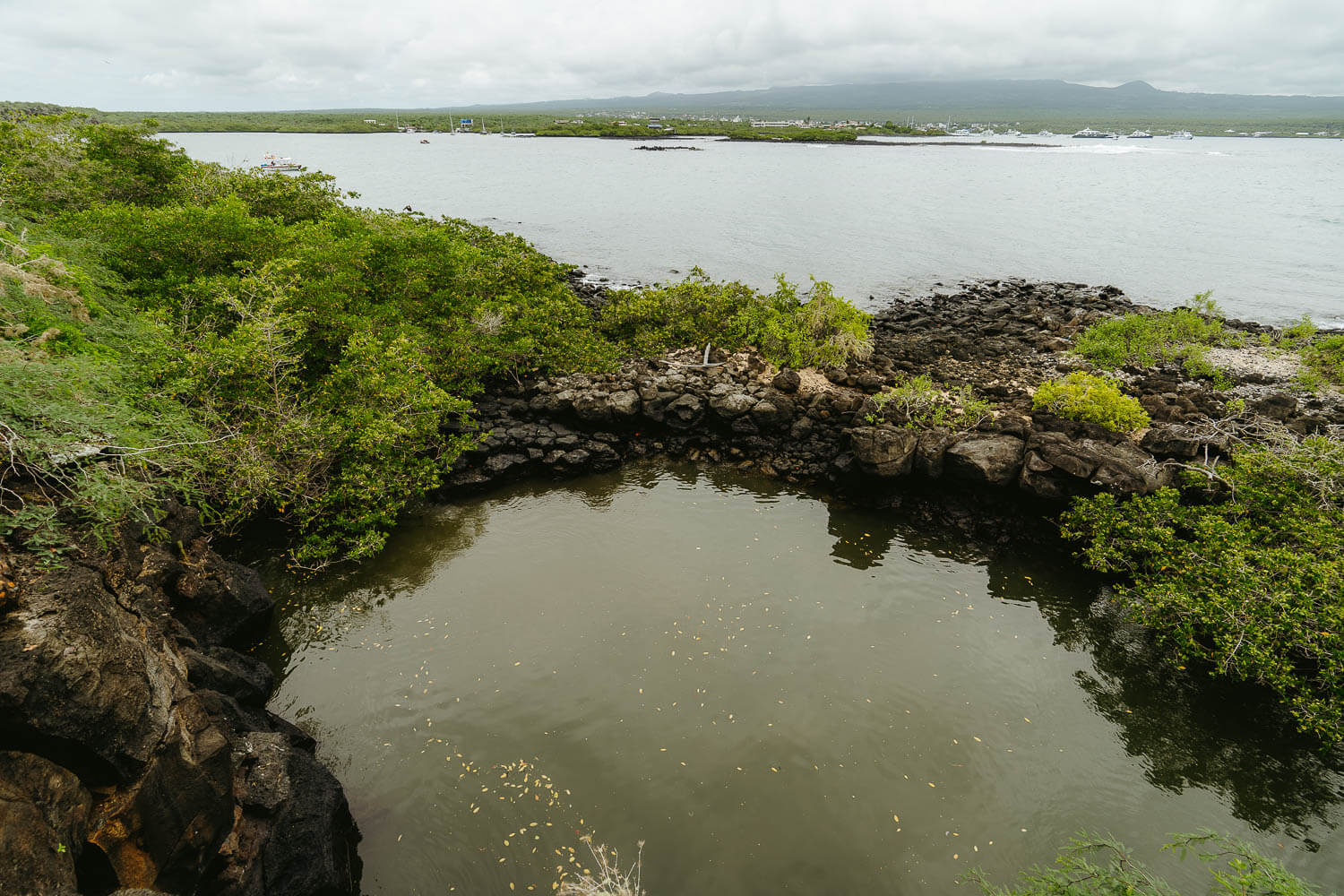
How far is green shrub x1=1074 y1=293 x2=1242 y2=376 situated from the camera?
2859 centimetres

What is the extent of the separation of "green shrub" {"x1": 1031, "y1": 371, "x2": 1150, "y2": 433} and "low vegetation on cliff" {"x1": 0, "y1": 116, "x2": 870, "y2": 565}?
8944 millimetres

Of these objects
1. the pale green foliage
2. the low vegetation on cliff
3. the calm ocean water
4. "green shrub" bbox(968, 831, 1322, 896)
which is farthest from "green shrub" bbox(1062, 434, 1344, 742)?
the calm ocean water

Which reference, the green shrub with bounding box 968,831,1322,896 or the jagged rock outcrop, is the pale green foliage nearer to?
the green shrub with bounding box 968,831,1322,896

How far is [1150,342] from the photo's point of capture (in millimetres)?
29438

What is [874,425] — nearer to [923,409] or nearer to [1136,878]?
[923,409]

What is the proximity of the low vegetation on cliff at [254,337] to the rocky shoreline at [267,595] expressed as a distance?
1.48 metres

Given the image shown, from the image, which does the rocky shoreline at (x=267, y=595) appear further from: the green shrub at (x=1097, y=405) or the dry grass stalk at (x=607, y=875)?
the dry grass stalk at (x=607, y=875)

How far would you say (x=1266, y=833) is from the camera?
34.7 ft

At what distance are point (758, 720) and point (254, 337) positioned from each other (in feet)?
53.5

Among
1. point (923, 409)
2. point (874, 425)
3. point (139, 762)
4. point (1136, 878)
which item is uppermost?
point (923, 409)

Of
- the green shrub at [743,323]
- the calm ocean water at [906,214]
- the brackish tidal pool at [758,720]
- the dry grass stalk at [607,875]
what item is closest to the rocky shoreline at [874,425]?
the green shrub at [743,323]

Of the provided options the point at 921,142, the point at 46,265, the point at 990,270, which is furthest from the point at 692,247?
the point at 921,142

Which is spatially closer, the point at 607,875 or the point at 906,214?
the point at 607,875

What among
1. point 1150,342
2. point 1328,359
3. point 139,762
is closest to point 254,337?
point 139,762
